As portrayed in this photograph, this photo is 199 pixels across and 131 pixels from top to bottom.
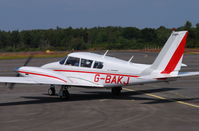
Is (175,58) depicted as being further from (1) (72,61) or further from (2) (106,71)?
(1) (72,61)

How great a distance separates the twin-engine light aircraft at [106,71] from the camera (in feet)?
58.7

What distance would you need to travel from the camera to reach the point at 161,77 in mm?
17562

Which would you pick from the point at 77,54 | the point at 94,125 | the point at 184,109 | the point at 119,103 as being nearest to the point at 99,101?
the point at 119,103

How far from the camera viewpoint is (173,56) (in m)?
18.0

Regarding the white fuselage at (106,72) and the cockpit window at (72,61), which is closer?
the white fuselage at (106,72)

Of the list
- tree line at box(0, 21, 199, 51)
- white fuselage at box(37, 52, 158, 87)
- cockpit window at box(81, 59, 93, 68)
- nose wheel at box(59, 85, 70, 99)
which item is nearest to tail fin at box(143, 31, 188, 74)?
white fuselage at box(37, 52, 158, 87)

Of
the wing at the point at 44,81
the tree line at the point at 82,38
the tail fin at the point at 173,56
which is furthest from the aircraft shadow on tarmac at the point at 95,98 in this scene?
the tree line at the point at 82,38

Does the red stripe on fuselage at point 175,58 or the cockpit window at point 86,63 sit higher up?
the red stripe on fuselage at point 175,58

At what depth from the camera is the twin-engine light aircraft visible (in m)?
17.9

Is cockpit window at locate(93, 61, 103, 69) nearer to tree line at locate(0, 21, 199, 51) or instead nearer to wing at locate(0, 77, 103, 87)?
wing at locate(0, 77, 103, 87)

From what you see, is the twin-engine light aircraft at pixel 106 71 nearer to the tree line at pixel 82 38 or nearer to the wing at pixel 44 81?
the wing at pixel 44 81

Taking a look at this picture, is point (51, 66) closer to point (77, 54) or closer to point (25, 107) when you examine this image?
point (77, 54)

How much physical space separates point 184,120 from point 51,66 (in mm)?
9554

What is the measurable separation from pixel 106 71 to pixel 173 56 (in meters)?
3.51
